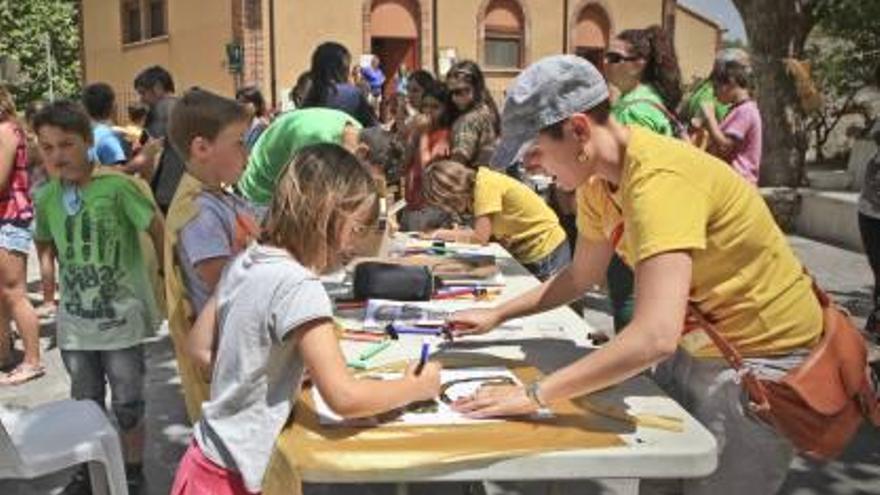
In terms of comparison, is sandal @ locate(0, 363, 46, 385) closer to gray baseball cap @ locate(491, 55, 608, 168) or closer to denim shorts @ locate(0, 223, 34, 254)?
denim shorts @ locate(0, 223, 34, 254)

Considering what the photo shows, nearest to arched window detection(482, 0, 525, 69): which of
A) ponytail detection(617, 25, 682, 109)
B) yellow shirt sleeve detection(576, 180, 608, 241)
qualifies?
ponytail detection(617, 25, 682, 109)

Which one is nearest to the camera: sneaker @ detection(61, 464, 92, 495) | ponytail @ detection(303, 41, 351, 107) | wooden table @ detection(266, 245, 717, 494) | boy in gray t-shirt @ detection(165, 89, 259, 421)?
wooden table @ detection(266, 245, 717, 494)

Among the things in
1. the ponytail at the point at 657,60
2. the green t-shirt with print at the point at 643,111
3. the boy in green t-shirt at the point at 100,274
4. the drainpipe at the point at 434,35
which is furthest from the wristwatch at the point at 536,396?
the drainpipe at the point at 434,35

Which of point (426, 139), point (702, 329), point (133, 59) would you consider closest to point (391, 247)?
point (426, 139)

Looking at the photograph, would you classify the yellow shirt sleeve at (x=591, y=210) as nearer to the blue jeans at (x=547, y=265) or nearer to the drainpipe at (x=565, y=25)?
the blue jeans at (x=547, y=265)

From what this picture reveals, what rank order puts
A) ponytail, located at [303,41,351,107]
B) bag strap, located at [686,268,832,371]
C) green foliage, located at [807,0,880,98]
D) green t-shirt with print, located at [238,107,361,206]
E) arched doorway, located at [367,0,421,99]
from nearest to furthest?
bag strap, located at [686,268,832,371]
green t-shirt with print, located at [238,107,361,206]
ponytail, located at [303,41,351,107]
green foliage, located at [807,0,880,98]
arched doorway, located at [367,0,421,99]

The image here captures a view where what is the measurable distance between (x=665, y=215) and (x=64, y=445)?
2.00m

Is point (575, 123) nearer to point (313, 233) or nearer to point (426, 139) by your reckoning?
point (313, 233)

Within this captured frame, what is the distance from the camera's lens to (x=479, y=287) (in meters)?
3.24

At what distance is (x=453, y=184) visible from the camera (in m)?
4.63

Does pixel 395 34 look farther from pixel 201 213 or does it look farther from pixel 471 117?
pixel 201 213

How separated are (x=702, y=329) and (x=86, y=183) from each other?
240cm

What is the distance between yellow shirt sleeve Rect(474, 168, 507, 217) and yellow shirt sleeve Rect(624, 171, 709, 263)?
252 centimetres

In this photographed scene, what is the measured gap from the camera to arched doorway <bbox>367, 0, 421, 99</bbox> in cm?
2478
